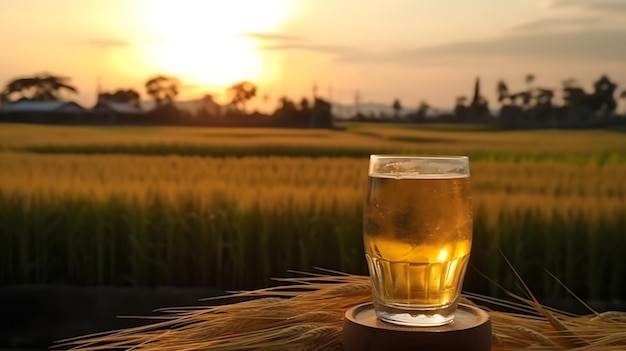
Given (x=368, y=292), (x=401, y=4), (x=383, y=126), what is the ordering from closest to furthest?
(x=368, y=292), (x=401, y=4), (x=383, y=126)

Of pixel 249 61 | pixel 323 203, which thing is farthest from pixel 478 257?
pixel 249 61

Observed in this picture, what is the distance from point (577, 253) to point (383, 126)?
116 centimetres

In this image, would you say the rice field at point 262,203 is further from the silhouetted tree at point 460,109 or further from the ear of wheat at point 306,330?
the ear of wheat at point 306,330

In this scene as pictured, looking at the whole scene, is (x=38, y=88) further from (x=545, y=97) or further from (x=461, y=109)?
(x=545, y=97)

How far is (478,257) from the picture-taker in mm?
3633

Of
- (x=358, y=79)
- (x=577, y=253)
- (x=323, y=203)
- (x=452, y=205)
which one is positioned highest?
(x=358, y=79)

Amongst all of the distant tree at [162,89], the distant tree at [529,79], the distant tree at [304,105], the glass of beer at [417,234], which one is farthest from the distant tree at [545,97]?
the glass of beer at [417,234]

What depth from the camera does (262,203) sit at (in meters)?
3.84

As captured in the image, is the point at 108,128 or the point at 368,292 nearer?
the point at 368,292

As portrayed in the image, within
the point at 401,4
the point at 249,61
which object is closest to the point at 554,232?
the point at 401,4

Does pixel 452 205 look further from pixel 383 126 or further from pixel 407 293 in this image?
pixel 383 126

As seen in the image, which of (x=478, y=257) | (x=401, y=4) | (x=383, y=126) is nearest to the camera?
(x=478, y=257)

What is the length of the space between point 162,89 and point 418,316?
3501 millimetres

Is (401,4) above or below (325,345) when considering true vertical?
above
